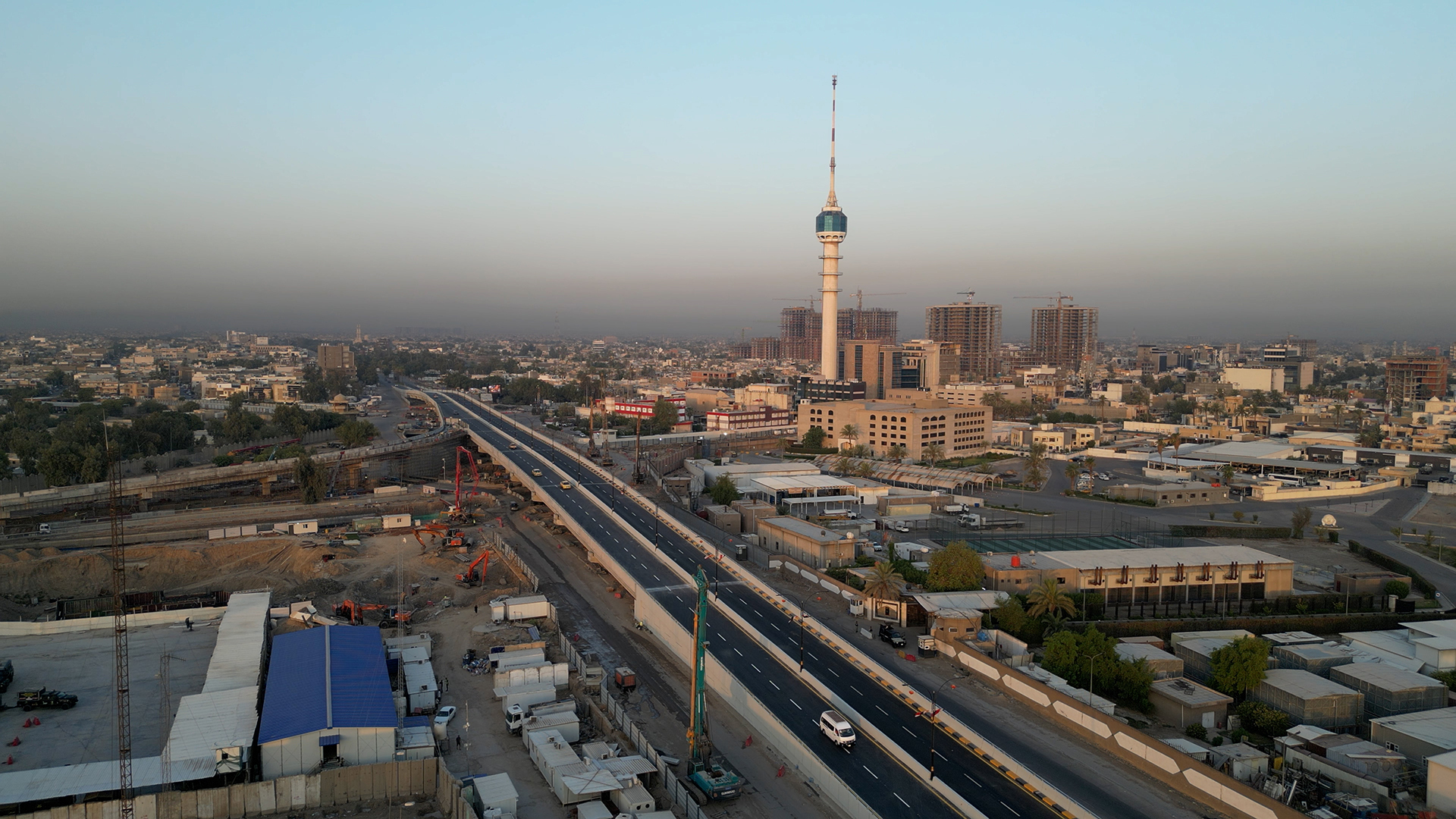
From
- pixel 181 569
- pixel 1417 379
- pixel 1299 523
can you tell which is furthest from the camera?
pixel 1417 379

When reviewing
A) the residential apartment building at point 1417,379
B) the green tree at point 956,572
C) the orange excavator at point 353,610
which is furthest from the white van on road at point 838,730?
the residential apartment building at point 1417,379

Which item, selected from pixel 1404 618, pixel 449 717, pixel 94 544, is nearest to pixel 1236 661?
pixel 1404 618

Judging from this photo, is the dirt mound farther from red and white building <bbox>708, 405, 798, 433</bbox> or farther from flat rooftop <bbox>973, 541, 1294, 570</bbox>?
red and white building <bbox>708, 405, 798, 433</bbox>

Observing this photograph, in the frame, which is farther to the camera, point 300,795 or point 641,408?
point 641,408

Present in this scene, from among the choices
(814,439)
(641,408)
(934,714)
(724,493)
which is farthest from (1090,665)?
(641,408)

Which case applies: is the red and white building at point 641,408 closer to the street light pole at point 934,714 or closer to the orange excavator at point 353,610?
the orange excavator at point 353,610

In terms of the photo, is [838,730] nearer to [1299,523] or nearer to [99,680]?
[99,680]

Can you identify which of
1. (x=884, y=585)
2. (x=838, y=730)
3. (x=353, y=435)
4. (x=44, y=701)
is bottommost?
(x=44, y=701)
